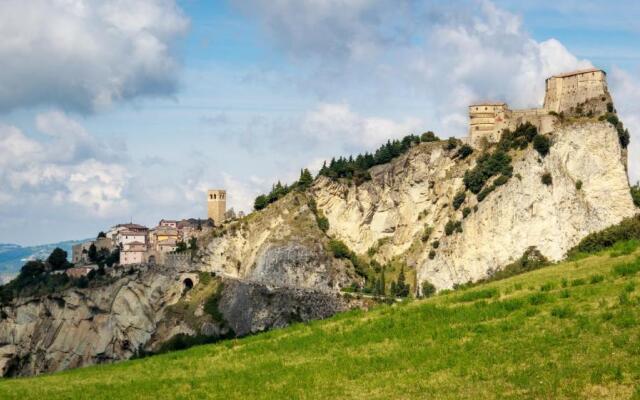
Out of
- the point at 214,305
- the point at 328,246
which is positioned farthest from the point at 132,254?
the point at 328,246

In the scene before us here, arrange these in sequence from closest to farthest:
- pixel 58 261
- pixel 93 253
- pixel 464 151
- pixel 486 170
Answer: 1. pixel 486 170
2. pixel 464 151
3. pixel 58 261
4. pixel 93 253

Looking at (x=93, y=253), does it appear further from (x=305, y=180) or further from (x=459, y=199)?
(x=459, y=199)

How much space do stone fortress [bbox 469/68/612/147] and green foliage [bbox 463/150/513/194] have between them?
4.66 m

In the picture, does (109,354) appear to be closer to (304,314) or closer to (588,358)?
(304,314)

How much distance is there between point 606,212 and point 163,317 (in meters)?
57.6

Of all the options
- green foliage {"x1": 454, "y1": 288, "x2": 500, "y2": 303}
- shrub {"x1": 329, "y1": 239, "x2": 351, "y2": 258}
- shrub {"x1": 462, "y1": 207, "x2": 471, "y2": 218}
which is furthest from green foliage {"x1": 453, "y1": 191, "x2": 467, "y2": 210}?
green foliage {"x1": 454, "y1": 288, "x2": 500, "y2": 303}

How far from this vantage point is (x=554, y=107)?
9950 centimetres

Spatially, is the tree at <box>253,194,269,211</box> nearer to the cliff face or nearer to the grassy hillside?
the cliff face

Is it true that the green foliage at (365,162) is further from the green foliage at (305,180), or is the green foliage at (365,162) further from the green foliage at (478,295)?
the green foliage at (478,295)

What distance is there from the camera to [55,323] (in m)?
127

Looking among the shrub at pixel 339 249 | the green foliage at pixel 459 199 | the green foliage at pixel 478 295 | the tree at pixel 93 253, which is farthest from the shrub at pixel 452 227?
the green foliage at pixel 478 295

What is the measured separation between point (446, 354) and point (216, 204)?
132 meters

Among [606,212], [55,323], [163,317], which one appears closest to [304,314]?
[163,317]

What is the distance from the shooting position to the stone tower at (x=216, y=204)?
484 feet
